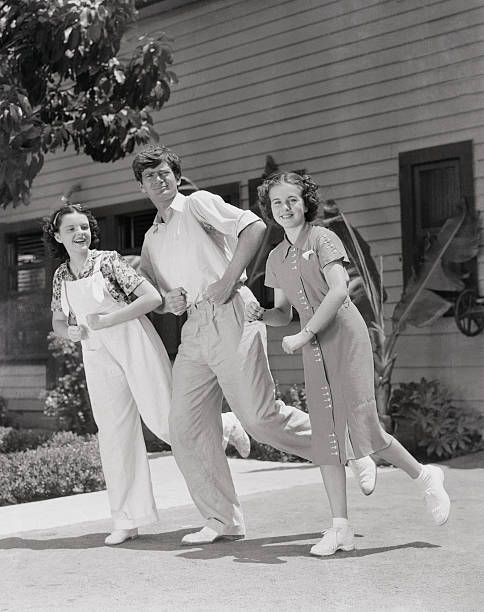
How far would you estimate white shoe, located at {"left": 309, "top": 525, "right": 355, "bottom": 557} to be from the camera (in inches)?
202

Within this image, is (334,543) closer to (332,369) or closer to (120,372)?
(332,369)

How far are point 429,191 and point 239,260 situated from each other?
18.7 ft

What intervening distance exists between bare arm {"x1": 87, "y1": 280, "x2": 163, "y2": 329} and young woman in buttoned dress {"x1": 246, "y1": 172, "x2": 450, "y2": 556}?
62 centimetres

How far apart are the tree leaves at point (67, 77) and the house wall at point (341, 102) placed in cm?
202

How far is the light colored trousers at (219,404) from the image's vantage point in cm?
548

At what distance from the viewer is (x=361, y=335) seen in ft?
17.4

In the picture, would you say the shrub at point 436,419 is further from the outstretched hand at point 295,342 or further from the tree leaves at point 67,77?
the outstretched hand at point 295,342

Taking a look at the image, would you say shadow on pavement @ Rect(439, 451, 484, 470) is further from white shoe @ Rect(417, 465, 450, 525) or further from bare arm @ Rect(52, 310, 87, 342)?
bare arm @ Rect(52, 310, 87, 342)

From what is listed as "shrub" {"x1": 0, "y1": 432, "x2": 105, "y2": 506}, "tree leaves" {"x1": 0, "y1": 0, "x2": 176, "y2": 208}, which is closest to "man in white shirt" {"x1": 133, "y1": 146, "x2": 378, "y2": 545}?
"shrub" {"x1": 0, "y1": 432, "x2": 105, "y2": 506}

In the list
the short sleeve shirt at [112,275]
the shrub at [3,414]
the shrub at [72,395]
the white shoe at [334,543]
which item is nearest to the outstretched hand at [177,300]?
the short sleeve shirt at [112,275]

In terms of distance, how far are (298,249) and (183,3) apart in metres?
8.77

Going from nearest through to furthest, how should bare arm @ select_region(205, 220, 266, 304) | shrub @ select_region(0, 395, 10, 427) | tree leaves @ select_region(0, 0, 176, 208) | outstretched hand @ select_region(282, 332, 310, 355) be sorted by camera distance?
1. outstretched hand @ select_region(282, 332, 310, 355)
2. bare arm @ select_region(205, 220, 266, 304)
3. tree leaves @ select_region(0, 0, 176, 208)
4. shrub @ select_region(0, 395, 10, 427)

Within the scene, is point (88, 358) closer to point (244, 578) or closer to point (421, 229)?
point (244, 578)

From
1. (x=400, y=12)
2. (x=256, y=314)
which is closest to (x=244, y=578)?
(x=256, y=314)
